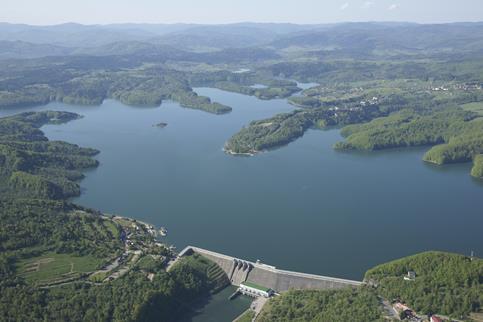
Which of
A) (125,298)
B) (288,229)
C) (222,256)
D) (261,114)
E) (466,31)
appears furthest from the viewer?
(466,31)

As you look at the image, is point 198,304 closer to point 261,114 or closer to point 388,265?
point 388,265

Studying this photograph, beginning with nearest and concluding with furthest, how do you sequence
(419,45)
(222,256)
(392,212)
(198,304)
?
(198,304), (222,256), (392,212), (419,45)

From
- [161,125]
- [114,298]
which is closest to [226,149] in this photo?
[161,125]

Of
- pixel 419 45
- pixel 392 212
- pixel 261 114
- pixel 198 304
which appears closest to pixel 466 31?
pixel 419 45

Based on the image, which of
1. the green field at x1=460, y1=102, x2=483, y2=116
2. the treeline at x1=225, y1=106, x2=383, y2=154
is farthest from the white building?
the green field at x1=460, y1=102, x2=483, y2=116

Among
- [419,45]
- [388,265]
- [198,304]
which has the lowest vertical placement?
[198,304]

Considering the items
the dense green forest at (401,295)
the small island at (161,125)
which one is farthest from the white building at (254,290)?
the small island at (161,125)

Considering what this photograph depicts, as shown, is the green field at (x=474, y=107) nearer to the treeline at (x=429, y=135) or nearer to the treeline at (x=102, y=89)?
the treeline at (x=429, y=135)
